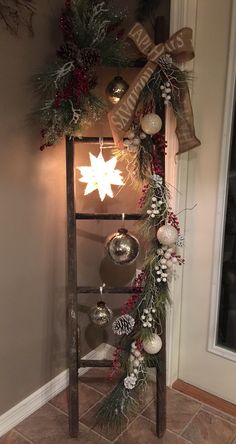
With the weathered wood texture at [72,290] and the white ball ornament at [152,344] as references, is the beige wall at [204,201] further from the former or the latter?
the weathered wood texture at [72,290]

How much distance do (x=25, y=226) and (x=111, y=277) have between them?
0.60 m

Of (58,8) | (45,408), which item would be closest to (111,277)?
(45,408)

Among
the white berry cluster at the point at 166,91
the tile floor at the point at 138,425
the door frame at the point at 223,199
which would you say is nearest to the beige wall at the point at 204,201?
the door frame at the point at 223,199

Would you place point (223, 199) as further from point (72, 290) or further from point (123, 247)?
point (72, 290)

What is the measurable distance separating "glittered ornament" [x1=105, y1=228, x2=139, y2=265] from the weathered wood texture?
0.15 m

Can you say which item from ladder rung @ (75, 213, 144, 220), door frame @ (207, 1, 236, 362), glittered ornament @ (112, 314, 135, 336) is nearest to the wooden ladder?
ladder rung @ (75, 213, 144, 220)

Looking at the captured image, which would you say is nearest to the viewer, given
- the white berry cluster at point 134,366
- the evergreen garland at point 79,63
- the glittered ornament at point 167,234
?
the evergreen garland at point 79,63

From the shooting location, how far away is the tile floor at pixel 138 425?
1619 millimetres

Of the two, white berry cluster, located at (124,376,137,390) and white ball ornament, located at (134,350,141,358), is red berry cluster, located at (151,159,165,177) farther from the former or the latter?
white berry cluster, located at (124,376,137,390)

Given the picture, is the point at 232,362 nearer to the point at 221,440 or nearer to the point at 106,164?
the point at 221,440

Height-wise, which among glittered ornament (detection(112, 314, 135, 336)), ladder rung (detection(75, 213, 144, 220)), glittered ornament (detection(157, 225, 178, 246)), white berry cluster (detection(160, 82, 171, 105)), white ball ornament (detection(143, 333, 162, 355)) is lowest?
white ball ornament (detection(143, 333, 162, 355))

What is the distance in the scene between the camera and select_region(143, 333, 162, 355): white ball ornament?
153 cm

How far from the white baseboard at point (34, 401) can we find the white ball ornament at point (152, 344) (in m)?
0.57

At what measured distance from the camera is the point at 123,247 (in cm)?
154
